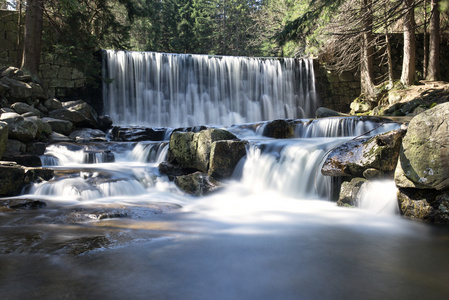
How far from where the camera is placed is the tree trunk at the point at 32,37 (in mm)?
12547

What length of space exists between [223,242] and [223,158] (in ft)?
11.4

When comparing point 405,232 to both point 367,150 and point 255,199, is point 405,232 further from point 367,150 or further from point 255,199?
point 255,199

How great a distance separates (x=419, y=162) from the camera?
4.61m

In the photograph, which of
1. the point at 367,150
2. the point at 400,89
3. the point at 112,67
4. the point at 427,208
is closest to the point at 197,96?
the point at 112,67

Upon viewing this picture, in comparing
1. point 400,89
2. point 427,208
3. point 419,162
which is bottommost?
point 427,208

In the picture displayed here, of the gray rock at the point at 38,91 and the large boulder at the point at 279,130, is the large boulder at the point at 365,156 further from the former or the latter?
the gray rock at the point at 38,91

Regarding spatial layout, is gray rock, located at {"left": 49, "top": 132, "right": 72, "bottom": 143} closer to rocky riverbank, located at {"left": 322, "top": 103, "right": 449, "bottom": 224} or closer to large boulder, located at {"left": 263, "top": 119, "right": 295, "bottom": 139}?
large boulder, located at {"left": 263, "top": 119, "right": 295, "bottom": 139}

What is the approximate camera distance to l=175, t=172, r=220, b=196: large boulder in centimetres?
686

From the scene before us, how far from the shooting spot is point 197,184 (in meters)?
6.98

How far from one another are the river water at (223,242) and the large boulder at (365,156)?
0.33 meters

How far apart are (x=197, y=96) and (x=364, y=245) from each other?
14770mm

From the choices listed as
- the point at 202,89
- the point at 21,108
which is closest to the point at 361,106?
the point at 202,89

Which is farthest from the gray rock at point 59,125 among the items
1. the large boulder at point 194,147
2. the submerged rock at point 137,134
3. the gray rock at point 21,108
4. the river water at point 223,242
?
the large boulder at point 194,147

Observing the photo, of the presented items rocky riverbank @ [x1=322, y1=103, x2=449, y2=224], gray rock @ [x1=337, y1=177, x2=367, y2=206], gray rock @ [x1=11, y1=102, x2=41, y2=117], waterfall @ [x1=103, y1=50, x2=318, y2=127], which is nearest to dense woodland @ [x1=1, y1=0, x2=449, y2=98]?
waterfall @ [x1=103, y1=50, x2=318, y2=127]
